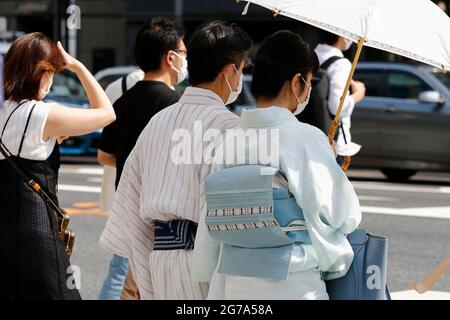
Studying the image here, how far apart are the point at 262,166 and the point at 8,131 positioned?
117 cm

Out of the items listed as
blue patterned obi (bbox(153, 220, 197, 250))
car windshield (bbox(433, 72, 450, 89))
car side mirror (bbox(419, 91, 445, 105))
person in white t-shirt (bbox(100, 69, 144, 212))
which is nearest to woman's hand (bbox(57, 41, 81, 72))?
blue patterned obi (bbox(153, 220, 197, 250))

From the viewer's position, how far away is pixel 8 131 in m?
3.74

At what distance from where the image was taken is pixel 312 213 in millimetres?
3002

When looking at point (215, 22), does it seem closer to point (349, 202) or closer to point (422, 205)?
point (349, 202)

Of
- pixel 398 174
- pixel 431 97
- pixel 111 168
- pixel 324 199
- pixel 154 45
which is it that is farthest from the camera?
pixel 398 174

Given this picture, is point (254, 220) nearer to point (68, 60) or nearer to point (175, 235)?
point (175, 235)

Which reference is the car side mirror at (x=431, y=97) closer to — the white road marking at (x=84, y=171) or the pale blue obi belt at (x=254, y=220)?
the white road marking at (x=84, y=171)

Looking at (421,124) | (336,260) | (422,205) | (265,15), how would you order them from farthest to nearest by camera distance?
1. (265,15)
2. (421,124)
3. (422,205)
4. (336,260)

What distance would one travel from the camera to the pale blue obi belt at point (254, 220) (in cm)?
302

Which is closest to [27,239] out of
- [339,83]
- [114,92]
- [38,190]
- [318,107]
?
[38,190]

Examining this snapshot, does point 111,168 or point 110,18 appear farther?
point 110,18

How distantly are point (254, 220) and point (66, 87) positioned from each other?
14.7 metres

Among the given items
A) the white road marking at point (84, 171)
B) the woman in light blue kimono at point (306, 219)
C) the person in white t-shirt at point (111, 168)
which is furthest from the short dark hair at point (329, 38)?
the white road marking at point (84, 171)
